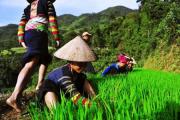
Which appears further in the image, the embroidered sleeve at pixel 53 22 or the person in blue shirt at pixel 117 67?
the person in blue shirt at pixel 117 67

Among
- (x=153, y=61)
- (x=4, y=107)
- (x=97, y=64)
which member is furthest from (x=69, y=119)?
(x=97, y=64)

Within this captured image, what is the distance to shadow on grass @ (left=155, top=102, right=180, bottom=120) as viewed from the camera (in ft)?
8.38

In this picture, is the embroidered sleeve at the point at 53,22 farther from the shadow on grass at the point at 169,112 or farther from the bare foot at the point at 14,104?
the shadow on grass at the point at 169,112

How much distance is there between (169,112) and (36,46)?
75.8 inches

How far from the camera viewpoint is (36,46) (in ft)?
13.9

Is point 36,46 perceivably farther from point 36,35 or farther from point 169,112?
point 169,112

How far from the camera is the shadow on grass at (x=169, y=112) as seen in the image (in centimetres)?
255

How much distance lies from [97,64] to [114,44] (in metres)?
19.1

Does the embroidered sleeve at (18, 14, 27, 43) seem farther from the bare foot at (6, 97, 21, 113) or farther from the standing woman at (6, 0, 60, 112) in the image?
the bare foot at (6, 97, 21, 113)

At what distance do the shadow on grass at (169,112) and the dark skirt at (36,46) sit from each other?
5.63 feet

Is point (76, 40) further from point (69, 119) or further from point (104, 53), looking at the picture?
point (104, 53)

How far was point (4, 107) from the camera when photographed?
16.4 feet

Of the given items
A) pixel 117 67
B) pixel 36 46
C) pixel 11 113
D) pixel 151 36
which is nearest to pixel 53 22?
pixel 36 46

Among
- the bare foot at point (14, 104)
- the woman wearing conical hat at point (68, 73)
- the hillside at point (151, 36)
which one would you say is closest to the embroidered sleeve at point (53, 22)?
the woman wearing conical hat at point (68, 73)
